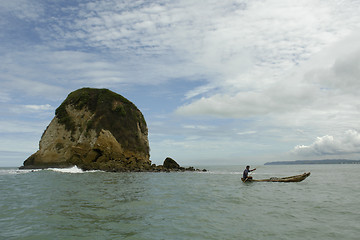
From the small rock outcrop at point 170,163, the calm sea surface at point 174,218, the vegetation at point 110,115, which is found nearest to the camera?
the calm sea surface at point 174,218

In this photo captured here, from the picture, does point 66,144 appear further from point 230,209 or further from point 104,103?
point 230,209

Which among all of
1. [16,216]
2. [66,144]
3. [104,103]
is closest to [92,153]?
[66,144]

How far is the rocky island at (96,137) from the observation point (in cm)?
5103

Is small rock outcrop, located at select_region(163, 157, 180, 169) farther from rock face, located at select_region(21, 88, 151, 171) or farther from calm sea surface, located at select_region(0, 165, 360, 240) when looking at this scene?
calm sea surface, located at select_region(0, 165, 360, 240)

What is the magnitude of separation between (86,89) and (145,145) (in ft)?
67.7

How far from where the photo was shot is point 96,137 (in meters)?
53.2

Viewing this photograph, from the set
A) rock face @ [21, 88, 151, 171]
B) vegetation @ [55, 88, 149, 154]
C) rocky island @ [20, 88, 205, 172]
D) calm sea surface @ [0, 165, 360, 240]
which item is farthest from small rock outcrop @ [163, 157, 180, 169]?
calm sea surface @ [0, 165, 360, 240]

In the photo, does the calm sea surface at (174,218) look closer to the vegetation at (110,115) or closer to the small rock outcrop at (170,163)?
the vegetation at (110,115)

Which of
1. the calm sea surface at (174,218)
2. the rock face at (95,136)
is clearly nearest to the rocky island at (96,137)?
the rock face at (95,136)

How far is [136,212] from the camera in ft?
40.9

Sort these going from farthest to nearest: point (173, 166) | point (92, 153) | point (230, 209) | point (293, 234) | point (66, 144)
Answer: point (173, 166), point (66, 144), point (92, 153), point (230, 209), point (293, 234)

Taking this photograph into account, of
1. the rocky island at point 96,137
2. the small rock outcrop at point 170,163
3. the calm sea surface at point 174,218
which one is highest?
the rocky island at point 96,137

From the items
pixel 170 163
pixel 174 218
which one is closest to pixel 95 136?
pixel 170 163

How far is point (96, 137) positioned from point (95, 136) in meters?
0.50
